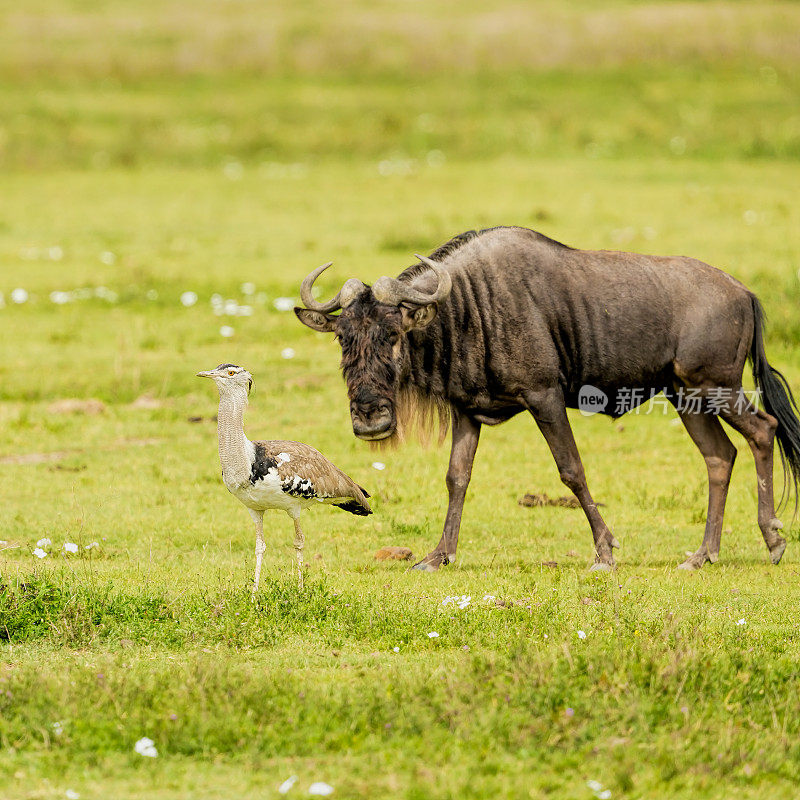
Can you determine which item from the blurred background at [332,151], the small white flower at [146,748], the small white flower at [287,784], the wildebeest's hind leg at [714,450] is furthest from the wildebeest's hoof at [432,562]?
the blurred background at [332,151]

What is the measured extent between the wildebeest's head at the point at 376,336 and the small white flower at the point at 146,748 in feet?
11.0

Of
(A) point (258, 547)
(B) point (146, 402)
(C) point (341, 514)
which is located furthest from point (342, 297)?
(B) point (146, 402)

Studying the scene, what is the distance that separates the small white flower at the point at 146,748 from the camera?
21.5 ft

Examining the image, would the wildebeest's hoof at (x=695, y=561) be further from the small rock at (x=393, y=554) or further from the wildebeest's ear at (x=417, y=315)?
the wildebeest's ear at (x=417, y=315)

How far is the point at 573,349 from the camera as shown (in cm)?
1076

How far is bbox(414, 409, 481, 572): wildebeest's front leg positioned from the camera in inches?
413

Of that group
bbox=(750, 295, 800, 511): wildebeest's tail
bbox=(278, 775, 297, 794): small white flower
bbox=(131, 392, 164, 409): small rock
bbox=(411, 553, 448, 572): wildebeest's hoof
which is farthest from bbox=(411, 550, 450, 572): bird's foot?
bbox=(131, 392, 164, 409): small rock

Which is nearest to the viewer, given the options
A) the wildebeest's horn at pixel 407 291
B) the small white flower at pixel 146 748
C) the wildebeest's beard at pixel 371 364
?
the small white flower at pixel 146 748

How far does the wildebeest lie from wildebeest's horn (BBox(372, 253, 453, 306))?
0.06 feet

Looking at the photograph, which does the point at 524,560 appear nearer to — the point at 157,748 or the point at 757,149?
the point at 157,748

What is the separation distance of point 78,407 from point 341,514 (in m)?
4.62

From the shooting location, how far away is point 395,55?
43.0m

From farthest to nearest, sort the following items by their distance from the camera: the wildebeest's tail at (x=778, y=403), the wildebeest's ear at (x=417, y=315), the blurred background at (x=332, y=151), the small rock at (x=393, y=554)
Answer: the blurred background at (x=332, y=151) → the wildebeest's tail at (x=778, y=403) → the small rock at (x=393, y=554) → the wildebeest's ear at (x=417, y=315)

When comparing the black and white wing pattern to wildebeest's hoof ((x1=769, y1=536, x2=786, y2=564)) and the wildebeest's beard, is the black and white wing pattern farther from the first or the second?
wildebeest's hoof ((x1=769, y1=536, x2=786, y2=564))
